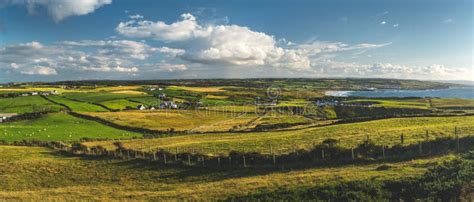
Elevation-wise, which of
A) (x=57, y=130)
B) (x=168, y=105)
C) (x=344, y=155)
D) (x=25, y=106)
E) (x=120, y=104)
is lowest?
(x=57, y=130)

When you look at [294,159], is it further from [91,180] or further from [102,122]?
[102,122]

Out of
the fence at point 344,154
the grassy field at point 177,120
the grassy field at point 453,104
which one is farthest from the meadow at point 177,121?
the grassy field at point 453,104

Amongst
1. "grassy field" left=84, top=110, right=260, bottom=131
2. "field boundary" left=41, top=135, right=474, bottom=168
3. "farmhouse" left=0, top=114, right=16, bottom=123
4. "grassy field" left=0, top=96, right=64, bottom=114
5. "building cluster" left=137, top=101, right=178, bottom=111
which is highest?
"field boundary" left=41, top=135, right=474, bottom=168

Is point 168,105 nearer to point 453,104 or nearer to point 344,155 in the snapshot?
point 453,104

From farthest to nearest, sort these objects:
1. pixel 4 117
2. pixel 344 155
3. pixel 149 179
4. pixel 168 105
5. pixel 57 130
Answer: pixel 168 105, pixel 4 117, pixel 57 130, pixel 149 179, pixel 344 155

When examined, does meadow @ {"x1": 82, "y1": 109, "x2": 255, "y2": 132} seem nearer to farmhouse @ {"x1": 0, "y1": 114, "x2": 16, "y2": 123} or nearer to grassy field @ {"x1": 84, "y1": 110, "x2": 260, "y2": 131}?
grassy field @ {"x1": 84, "y1": 110, "x2": 260, "y2": 131}

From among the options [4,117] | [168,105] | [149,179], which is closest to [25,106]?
[4,117]

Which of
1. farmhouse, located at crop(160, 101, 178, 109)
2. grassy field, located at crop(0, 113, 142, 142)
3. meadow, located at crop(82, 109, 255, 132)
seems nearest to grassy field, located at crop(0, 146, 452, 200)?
grassy field, located at crop(0, 113, 142, 142)
